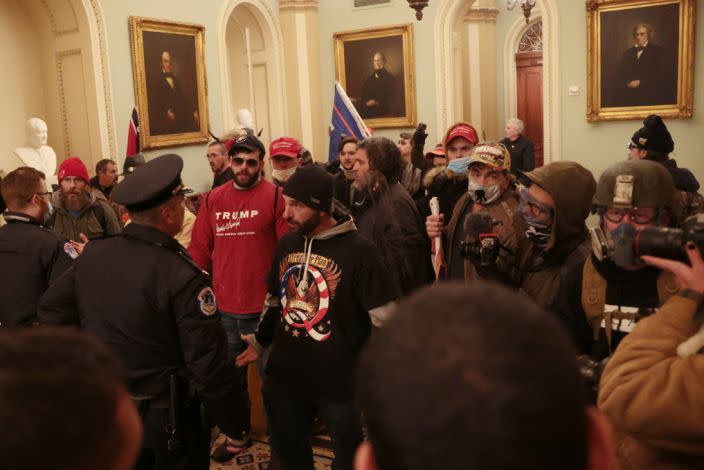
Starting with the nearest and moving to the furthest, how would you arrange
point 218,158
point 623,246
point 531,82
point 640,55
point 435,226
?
point 623,246, point 435,226, point 218,158, point 640,55, point 531,82

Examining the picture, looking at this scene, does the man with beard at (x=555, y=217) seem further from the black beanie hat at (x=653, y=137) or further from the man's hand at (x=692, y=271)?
the black beanie hat at (x=653, y=137)

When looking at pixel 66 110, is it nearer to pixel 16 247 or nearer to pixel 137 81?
pixel 137 81

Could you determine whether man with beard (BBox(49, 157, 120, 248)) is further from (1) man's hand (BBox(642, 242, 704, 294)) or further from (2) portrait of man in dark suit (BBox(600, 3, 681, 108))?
(2) portrait of man in dark suit (BBox(600, 3, 681, 108))

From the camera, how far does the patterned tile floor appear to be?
434 centimetres

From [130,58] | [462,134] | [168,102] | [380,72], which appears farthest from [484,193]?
[380,72]

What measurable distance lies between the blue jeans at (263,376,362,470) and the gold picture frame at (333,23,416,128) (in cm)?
922

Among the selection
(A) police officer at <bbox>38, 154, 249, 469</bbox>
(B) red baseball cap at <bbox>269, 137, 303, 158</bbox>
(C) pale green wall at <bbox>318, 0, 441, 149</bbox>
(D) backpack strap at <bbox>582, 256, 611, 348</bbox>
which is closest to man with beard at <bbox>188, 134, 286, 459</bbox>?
(B) red baseball cap at <bbox>269, 137, 303, 158</bbox>

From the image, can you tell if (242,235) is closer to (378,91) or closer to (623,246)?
(623,246)

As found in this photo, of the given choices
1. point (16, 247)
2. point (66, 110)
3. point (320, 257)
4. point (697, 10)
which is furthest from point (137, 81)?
point (697, 10)

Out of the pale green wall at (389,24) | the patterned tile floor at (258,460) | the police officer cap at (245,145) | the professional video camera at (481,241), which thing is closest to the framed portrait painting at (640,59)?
the pale green wall at (389,24)

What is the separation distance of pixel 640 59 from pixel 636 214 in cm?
855

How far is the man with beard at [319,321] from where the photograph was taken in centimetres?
316

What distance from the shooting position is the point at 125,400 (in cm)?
105

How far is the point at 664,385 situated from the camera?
1516 mm
